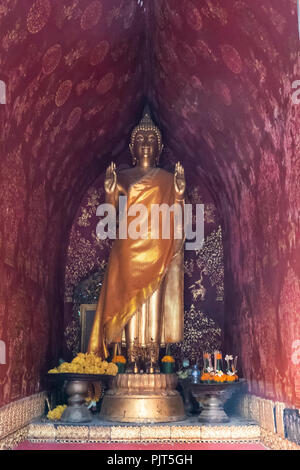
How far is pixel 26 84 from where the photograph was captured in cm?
482

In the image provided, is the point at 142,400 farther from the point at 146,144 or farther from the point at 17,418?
the point at 146,144

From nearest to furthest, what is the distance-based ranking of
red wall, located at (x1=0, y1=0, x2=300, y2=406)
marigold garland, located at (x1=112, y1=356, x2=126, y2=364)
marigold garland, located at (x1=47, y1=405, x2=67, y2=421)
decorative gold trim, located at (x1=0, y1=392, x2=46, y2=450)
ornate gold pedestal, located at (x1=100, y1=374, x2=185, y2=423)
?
red wall, located at (x1=0, y1=0, x2=300, y2=406) → decorative gold trim, located at (x1=0, y1=392, x2=46, y2=450) → ornate gold pedestal, located at (x1=100, y1=374, x2=185, y2=423) → marigold garland, located at (x1=47, y1=405, x2=67, y2=421) → marigold garland, located at (x1=112, y1=356, x2=126, y2=364)

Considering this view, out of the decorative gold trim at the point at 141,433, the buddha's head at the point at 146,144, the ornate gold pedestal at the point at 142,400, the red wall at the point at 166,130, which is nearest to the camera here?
the red wall at the point at 166,130

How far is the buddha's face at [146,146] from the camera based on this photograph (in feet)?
24.2

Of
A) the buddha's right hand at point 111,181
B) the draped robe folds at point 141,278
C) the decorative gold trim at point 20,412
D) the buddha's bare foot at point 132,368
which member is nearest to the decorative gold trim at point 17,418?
the decorative gold trim at point 20,412

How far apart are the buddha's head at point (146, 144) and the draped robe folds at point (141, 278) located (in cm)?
45

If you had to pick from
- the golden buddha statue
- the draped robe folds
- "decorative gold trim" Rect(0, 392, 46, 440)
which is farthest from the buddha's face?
"decorative gold trim" Rect(0, 392, 46, 440)

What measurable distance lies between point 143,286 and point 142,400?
1466 mm

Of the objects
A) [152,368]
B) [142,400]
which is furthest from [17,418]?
[152,368]

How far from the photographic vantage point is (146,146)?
24.2 ft

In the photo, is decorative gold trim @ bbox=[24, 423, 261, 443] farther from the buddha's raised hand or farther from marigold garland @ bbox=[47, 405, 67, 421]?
the buddha's raised hand

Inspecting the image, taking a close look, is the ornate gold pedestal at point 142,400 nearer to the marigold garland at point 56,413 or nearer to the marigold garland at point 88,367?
the marigold garland at point 88,367

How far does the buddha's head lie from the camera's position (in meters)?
7.37
